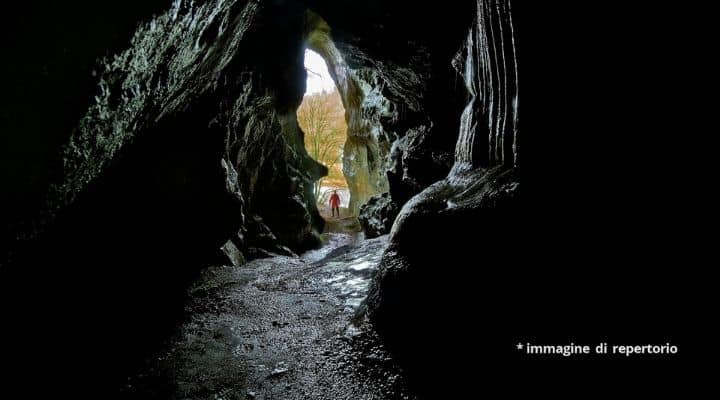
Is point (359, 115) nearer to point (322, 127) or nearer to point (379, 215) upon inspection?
point (379, 215)

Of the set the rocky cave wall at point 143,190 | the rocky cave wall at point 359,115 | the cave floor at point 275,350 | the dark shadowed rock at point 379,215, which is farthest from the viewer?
the rocky cave wall at point 359,115

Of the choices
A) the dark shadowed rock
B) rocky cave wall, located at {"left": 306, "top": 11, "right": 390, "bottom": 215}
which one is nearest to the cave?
the dark shadowed rock

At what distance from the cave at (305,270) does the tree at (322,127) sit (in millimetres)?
18062

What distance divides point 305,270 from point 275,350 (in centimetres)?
313

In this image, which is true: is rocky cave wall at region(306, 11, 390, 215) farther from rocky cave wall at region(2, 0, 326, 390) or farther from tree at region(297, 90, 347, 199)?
rocky cave wall at region(2, 0, 326, 390)

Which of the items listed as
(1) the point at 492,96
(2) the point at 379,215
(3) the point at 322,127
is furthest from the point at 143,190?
(3) the point at 322,127

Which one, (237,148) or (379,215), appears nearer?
(237,148)

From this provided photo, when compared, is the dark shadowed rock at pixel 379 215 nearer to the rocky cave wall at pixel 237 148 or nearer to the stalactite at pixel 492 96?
the rocky cave wall at pixel 237 148

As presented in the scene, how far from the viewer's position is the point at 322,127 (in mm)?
24641

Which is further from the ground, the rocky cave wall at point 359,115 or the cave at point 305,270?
the rocky cave wall at point 359,115

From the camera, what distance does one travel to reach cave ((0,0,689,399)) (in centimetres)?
206

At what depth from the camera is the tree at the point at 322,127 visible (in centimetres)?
2453

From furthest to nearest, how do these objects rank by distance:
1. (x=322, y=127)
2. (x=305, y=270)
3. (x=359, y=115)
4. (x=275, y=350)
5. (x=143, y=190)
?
(x=322, y=127), (x=359, y=115), (x=305, y=270), (x=143, y=190), (x=275, y=350)

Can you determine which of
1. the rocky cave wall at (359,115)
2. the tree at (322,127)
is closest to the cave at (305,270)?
the rocky cave wall at (359,115)
